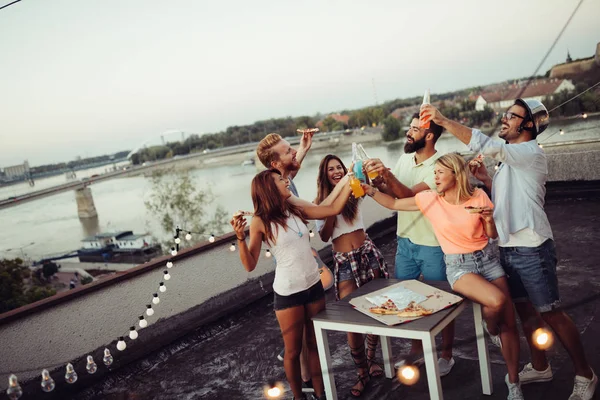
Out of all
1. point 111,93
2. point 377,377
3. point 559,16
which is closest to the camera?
point 377,377

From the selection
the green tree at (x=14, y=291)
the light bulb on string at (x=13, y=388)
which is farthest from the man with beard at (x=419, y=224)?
the green tree at (x=14, y=291)

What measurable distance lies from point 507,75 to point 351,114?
182 inches

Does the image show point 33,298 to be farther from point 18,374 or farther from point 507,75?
point 507,75

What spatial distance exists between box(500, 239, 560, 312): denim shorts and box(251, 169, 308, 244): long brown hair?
1175 mm

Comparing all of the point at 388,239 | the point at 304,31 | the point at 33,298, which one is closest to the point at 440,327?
the point at 388,239

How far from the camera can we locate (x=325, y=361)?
247cm

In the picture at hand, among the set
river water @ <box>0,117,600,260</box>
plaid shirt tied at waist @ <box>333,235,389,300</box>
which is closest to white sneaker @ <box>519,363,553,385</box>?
plaid shirt tied at waist @ <box>333,235,389,300</box>

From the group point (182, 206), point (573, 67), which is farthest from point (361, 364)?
point (182, 206)

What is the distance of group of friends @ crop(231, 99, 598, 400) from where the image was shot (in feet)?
7.39

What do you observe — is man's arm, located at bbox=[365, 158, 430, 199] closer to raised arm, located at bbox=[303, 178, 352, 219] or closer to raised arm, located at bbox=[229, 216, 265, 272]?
raised arm, located at bbox=[303, 178, 352, 219]

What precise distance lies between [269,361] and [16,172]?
8.37 metres

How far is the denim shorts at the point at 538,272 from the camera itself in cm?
225

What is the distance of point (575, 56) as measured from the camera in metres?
6.70

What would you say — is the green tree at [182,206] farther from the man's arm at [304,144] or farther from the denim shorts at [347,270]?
the denim shorts at [347,270]
